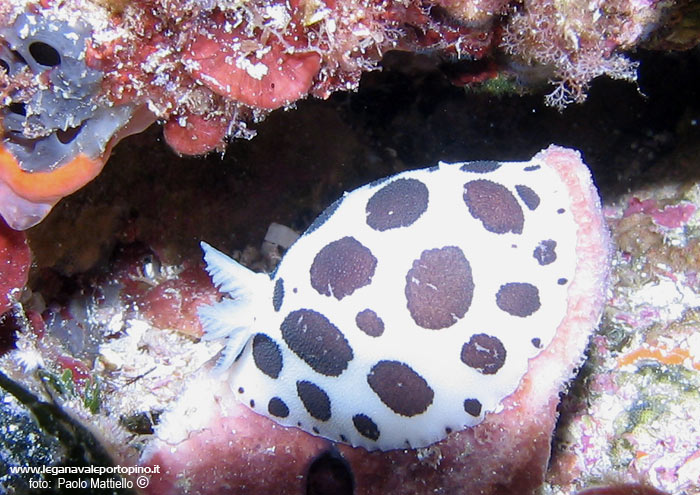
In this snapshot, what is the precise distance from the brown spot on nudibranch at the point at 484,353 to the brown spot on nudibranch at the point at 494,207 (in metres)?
0.51

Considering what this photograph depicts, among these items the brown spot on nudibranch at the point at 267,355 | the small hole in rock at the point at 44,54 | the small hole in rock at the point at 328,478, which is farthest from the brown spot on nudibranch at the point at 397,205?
the small hole in rock at the point at 44,54

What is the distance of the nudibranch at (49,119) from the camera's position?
7.37 ft

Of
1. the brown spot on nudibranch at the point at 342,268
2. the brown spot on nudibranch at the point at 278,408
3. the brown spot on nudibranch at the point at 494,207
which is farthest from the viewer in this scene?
the brown spot on nudibranch at the point at 278,408

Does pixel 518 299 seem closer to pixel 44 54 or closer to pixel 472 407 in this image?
pixel 472 407

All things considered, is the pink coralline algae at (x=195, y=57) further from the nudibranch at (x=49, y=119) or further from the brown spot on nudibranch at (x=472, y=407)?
the brown spot on nudibranch at (x=472, y=407)

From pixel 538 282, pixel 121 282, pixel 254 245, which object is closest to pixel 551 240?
pixel 538 282

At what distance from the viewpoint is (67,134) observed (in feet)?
8.51

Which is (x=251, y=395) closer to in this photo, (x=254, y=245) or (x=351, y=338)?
(x=351, y=338)

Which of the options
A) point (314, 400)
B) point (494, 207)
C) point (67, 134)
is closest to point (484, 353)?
point (494, 207)

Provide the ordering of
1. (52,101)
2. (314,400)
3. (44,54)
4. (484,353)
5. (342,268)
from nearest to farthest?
(44,54) → (52,101) → (484,353) → (342,268) → (314,400)

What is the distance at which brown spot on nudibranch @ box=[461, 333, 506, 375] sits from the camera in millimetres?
2518

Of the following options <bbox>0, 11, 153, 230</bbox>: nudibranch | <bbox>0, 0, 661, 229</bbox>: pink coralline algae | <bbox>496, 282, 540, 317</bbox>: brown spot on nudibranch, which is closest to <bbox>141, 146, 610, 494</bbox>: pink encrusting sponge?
<bbox>496, 282, 540, 317</bbox>: brown spot on nudibranch

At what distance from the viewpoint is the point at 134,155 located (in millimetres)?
4078

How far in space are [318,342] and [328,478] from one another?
2.92 ft
